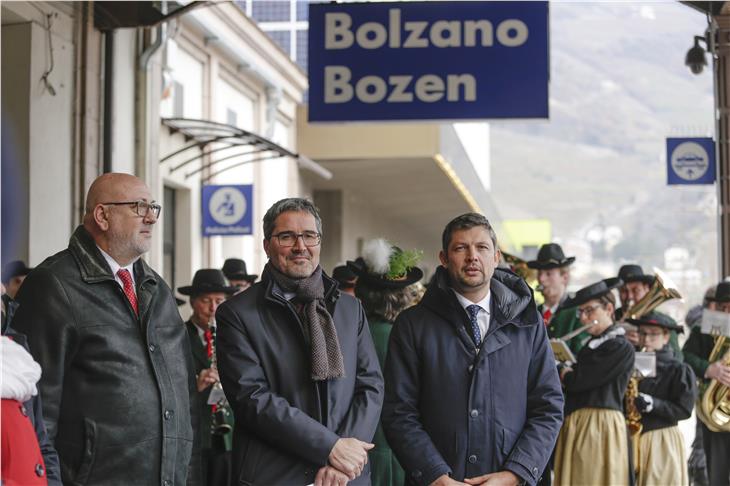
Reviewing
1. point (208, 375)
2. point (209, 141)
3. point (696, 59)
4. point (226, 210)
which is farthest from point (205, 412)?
point (226, 210)

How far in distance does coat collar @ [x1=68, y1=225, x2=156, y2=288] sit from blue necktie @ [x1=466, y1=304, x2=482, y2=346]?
1.41 meters

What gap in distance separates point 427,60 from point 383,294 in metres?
3.49

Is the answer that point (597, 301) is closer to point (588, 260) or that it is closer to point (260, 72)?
point (260, 72)

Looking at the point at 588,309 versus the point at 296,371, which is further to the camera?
the point at 588,309

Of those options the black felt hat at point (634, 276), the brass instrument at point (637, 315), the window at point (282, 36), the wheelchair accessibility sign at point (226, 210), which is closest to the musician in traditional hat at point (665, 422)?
the brass instrument at point (637, 315)

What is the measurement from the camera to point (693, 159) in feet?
54.6

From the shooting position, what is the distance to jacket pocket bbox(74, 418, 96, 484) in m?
4.41

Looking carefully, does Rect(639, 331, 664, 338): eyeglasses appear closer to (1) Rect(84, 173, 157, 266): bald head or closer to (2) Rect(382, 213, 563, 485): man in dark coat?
(2) Rect(382, 213, 563, 485): man in dark coat

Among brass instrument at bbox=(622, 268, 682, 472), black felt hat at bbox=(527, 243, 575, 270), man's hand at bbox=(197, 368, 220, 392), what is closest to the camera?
man's hand at bbox=(197, 368, 220, 392)

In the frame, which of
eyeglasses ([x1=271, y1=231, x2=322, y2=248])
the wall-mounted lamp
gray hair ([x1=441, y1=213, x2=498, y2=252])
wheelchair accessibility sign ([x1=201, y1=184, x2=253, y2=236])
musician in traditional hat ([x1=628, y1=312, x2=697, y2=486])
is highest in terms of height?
the wall-mounted lamp

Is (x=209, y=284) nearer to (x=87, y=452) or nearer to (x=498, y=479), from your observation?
(x=498, y=479)

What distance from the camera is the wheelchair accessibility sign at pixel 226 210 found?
1706 centimetres

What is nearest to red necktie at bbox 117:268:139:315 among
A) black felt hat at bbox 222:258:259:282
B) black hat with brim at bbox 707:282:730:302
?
black felt hat at bbox 222:258:259:282

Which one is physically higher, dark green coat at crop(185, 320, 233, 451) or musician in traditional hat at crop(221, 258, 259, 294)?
musician in traditional hat at crop(221, 258, 259, 294)
